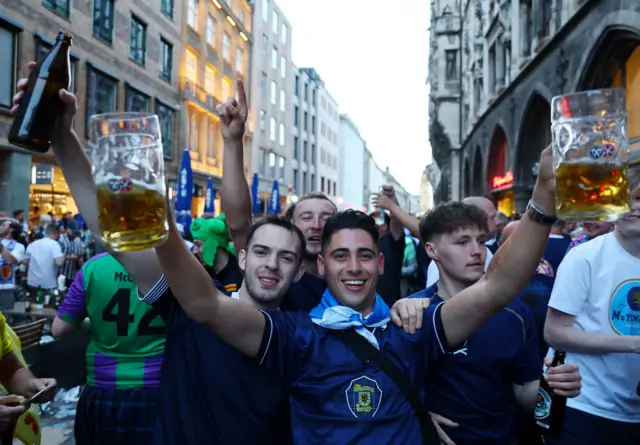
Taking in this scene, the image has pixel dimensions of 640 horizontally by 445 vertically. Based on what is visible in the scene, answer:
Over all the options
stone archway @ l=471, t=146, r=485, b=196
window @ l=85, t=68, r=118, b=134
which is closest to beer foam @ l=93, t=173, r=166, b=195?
window @ l=85, t=68, r=118, b=134

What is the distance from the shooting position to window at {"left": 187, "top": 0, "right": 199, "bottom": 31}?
27406 millimetres

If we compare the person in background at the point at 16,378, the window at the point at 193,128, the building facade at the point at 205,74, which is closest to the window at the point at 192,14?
the building facade at the point at 205,74

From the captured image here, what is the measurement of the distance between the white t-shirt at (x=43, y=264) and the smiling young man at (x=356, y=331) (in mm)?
8738

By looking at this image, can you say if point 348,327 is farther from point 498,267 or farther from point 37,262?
point 37,262

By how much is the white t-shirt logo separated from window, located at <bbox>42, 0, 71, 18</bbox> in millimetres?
18445

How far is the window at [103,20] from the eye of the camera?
63.5ft

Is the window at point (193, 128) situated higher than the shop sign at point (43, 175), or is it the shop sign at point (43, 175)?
the window at point (193, 128)

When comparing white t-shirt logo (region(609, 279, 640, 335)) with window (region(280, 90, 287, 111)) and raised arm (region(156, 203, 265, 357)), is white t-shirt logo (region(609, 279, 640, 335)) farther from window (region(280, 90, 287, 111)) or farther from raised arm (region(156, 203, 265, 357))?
window (region(280, 90, 287, 111))

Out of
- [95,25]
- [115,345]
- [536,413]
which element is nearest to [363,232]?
[536,413]

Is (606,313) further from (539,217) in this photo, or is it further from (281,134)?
(281,134)

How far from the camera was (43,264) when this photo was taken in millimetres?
9516

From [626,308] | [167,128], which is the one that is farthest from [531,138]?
[167,128]

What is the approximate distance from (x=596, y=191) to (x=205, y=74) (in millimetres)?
30592

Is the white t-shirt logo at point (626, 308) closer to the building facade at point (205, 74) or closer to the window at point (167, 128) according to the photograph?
the window at point (167, 128)
